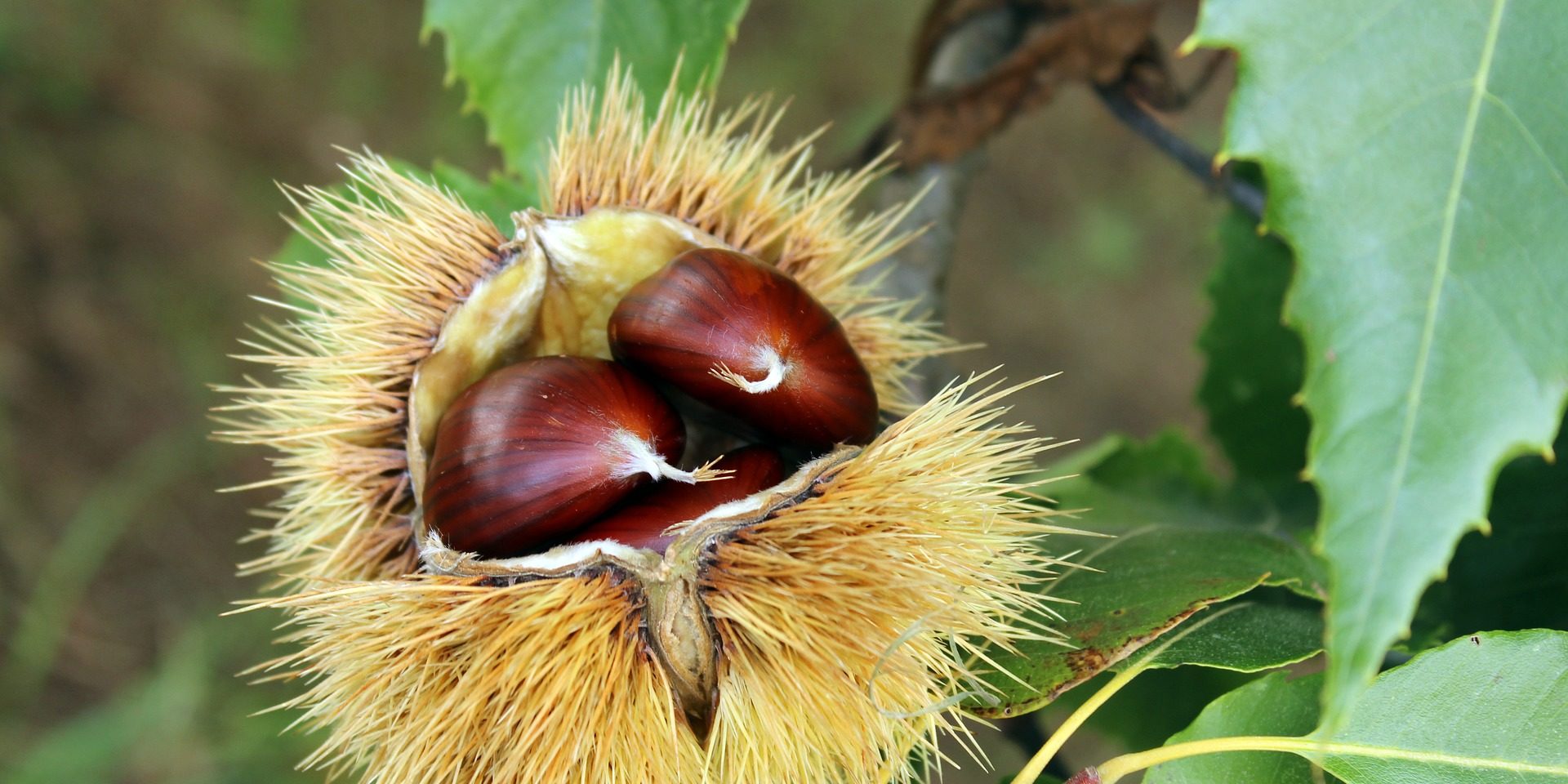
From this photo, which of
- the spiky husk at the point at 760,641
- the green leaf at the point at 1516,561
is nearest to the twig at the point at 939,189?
the spiky husk at the point at 760,641

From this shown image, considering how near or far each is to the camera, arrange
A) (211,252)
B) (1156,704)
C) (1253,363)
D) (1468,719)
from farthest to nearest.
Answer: (211,252)
(1253,363)
(1156,704)
(1468,719)

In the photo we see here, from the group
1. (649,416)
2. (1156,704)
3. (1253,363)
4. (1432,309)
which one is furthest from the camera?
(1253,363)

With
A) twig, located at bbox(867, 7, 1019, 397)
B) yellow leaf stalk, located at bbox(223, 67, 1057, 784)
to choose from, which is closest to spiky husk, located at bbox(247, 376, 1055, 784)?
yellow leaf stalk, located at bbox(223, 67, 1057, 784)

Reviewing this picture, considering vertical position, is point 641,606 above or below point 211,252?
above

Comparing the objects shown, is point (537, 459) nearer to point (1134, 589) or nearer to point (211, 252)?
point (1134, 589)

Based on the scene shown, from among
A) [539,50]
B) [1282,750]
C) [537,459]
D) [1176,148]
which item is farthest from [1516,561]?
[539,50]
